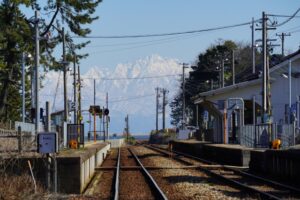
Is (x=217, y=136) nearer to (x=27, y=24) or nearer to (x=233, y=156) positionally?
(x=27, y=24)

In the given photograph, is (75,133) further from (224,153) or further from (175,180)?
(175,180)

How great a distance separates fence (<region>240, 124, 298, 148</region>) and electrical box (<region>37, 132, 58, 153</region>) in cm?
1854

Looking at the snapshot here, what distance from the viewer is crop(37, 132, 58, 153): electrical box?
16172mm

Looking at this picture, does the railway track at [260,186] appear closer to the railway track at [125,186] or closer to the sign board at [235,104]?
the railway track at [125,186]

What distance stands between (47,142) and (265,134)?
63.9 feet

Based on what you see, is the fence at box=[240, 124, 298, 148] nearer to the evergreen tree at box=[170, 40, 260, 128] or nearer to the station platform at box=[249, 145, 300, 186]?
the station platform at box=[249, 145, 300, 186]

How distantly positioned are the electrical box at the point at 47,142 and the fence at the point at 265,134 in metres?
18.5

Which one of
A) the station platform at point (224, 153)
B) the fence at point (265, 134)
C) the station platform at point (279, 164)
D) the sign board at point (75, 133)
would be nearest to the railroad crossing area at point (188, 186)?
the station platform at point (279, 164)

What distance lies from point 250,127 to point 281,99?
18.9 metres

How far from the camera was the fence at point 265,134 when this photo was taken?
1313 inches

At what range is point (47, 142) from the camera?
16234 millimetres

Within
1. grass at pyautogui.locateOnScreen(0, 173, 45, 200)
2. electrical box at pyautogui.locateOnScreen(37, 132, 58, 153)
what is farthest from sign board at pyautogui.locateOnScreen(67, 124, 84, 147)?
electrical box at pyautogui.locateOnScreen(37, 132, 58, 153)

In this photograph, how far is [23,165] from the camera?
17781 mm

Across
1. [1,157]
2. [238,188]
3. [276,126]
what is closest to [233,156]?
[276,126]
